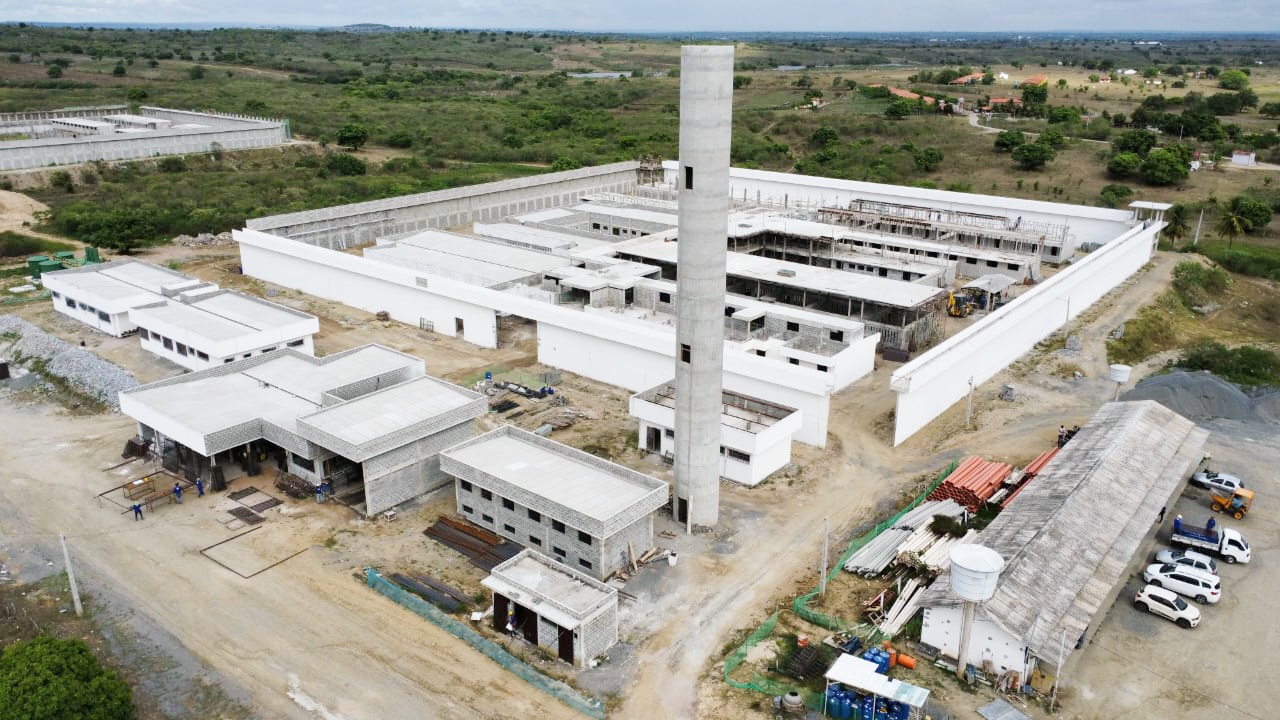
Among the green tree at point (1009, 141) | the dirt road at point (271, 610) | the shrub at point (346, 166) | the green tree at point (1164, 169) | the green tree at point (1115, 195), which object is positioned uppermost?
the green tree at point (1009, 141)

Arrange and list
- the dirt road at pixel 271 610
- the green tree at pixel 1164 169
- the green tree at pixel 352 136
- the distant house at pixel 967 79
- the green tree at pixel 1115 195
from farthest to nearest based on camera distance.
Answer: the distant house at pixel 967 79 → the green tree at pixel 352 136 → the green tree at pixel 1164 169 → the green tree at pixel 1115 195 → the dirt road at pixel 271 610

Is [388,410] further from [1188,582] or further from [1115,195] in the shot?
[1115,195]

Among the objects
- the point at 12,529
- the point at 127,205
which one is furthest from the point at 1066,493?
the point at 127,205

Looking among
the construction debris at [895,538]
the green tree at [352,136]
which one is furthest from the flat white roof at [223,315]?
the green tree at [352,136]

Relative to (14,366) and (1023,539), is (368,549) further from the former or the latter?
(14,366)

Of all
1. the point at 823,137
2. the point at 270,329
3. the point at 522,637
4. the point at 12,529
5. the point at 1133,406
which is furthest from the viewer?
the point at 823,137

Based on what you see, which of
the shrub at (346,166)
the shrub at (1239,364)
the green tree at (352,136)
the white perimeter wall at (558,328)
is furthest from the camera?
the green tree at (352,136)

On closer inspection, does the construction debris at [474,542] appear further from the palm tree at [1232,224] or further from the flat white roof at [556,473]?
the palm tree at [1232,224]
